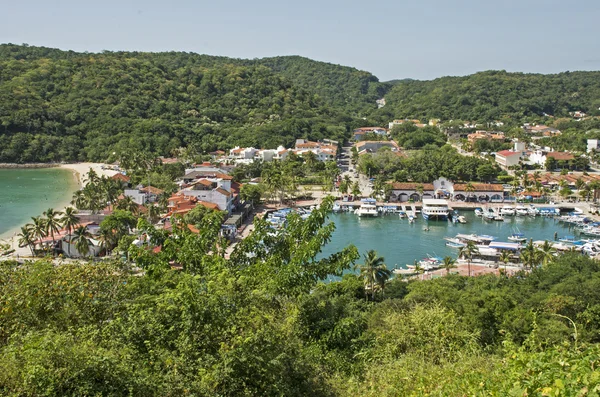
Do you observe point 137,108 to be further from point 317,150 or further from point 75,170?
point 317,150

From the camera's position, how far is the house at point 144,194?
29359mm

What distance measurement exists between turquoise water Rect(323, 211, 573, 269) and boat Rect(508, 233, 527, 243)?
41 centimetres

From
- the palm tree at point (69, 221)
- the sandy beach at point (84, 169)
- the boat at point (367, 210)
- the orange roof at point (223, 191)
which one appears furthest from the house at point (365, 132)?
the palm tree at point (69, 221)

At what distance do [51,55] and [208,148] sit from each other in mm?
42605

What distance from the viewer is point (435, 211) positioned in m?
30.0

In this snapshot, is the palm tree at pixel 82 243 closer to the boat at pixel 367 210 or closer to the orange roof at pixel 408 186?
the boat at pixel 367 210

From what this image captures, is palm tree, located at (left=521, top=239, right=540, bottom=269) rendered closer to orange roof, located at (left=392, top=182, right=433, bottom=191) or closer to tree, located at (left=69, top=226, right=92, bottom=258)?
orange roof, located at (left=392, top=182, right=433, bottom=191)

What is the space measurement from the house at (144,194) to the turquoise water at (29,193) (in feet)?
13.7

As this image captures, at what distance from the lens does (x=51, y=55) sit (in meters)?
74.9

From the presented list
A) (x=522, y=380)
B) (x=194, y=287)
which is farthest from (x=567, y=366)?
(x=194, y=287)

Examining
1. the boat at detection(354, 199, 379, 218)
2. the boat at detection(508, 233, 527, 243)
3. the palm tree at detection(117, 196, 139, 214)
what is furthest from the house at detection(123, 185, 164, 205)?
the boat at detection(508, 233, 527, 243)

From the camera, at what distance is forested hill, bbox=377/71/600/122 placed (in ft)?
255

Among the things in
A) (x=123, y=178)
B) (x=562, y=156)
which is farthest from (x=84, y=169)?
(x=562, y=156)

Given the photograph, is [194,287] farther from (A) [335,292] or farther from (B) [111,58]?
(B) [111,58]
